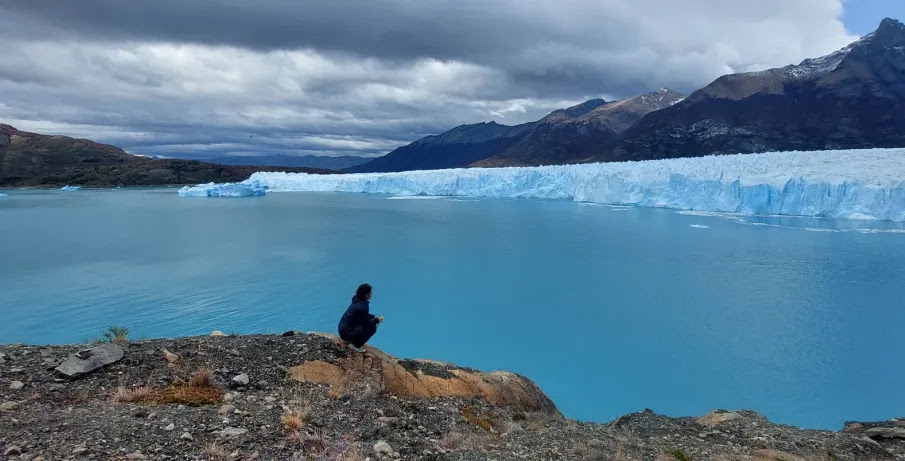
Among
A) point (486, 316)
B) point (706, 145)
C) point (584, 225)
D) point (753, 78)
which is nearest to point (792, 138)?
point (706, 145)

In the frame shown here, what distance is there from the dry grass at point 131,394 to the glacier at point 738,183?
27.6 meters

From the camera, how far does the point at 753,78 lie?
88375mm

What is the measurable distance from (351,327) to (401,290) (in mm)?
8382

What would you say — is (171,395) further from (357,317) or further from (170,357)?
(357,317)

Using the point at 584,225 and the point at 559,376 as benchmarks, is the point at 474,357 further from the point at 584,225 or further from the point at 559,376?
the point at 584,225

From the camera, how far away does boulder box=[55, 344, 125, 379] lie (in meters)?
3.75

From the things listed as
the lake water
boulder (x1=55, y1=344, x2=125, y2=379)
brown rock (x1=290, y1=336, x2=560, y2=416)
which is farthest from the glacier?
boulder (x1=55, y1=344, x2=125, y2=379)

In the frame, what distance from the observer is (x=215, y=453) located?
2.87 m

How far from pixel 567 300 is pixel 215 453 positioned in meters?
9.87

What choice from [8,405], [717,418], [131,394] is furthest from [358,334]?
[717,418]

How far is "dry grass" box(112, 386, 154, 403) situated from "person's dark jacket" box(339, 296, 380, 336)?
1511mm

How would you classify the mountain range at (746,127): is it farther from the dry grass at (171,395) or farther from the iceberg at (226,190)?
the dry grass at (171,395)

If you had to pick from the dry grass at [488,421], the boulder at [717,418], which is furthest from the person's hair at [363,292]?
the boulder at [717,418]

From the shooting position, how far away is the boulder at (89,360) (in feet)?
12.3
